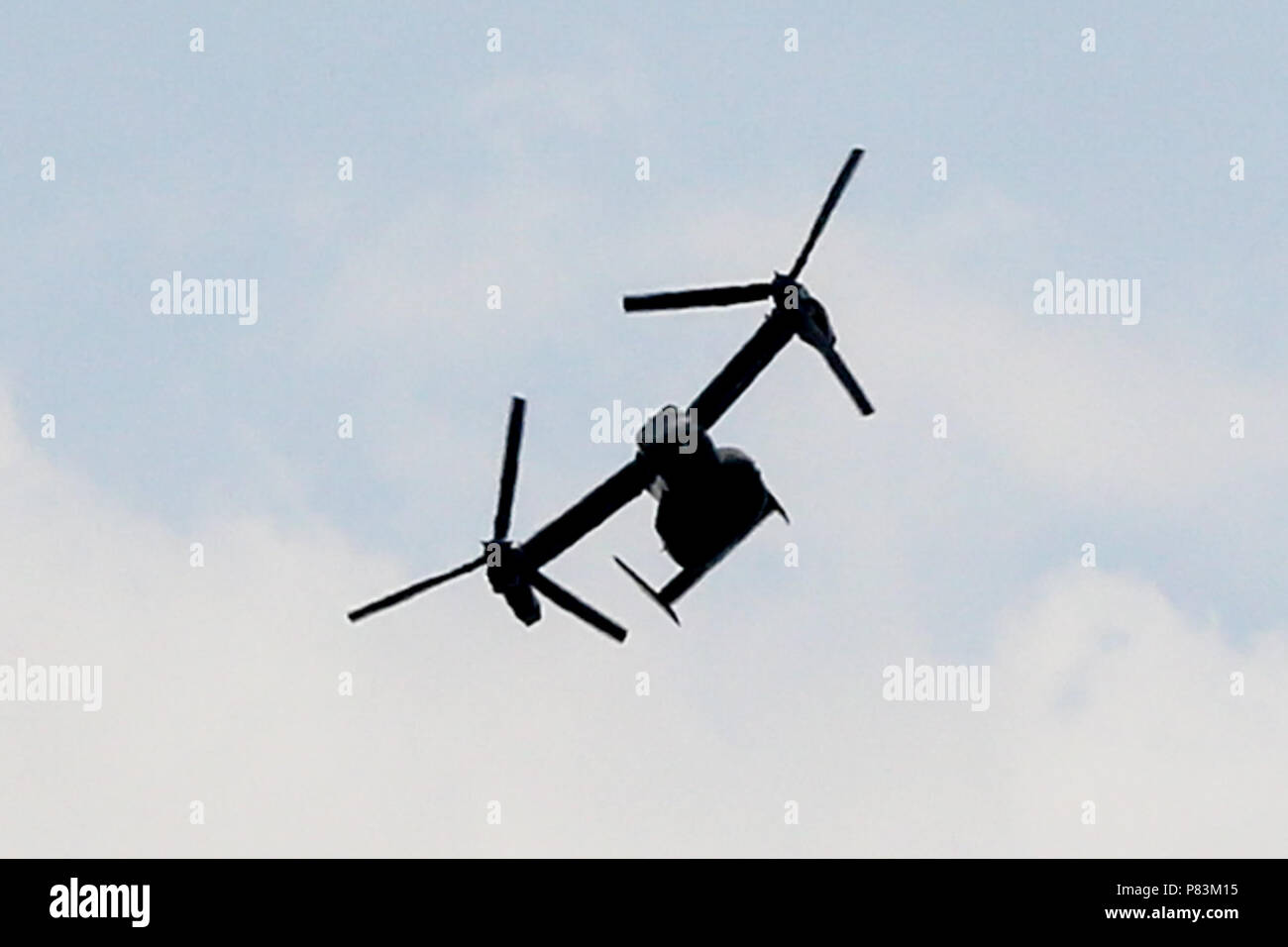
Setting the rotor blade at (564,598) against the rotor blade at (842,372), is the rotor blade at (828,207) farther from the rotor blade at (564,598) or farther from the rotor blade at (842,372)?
the rotor blade at (564,598)

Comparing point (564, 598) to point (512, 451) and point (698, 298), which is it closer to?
point (512, 451)

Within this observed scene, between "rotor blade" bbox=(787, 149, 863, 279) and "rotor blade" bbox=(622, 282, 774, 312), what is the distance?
1.45 m

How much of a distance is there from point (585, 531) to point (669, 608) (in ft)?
13.8

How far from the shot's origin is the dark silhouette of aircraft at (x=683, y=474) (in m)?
64.9

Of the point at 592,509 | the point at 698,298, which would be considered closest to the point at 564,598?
the point at 592,509

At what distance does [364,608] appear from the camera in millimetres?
65500

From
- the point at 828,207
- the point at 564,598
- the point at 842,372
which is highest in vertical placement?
the point at 828,207

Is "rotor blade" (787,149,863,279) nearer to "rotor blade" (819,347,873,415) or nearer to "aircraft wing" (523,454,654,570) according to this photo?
"rotor blade" (819,347,873,415)

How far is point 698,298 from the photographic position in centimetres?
6384

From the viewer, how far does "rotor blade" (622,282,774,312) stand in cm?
6325

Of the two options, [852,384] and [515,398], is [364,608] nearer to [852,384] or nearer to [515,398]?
[515,398]

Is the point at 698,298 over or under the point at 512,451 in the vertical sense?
over

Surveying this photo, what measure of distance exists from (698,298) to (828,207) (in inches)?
246

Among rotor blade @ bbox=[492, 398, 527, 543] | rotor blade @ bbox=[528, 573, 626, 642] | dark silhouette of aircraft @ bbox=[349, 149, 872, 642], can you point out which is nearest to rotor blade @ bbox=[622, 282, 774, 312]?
dark silhouette of aircraft @ bbox=[349, 149, 872, 642]
